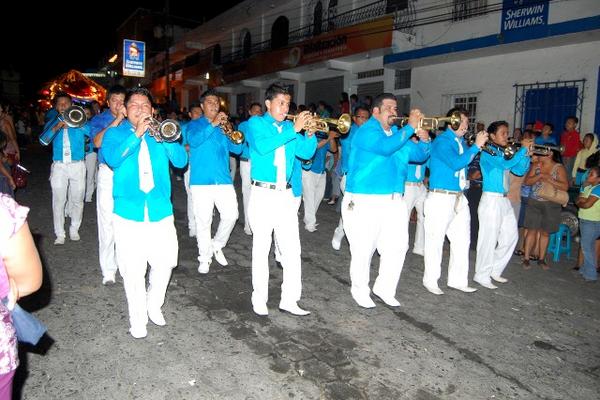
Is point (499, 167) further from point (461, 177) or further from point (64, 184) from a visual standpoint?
point (64, 184)

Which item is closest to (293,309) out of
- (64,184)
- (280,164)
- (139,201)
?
(280,164)

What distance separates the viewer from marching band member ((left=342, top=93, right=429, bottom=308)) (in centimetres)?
492

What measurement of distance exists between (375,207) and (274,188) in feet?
3.82

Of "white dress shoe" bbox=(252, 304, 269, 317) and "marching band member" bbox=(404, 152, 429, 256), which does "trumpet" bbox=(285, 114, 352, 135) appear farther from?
"marching band member" bbox=(404, 152, 429, 256)

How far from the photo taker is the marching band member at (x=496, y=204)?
19.1ft

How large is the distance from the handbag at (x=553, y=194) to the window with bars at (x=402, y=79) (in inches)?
393

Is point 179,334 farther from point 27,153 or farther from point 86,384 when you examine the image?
point 27,153

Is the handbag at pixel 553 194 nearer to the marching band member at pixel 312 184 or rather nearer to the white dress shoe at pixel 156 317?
the marching band member at pixel 312 184

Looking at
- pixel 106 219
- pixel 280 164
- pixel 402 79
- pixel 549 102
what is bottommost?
pixel 106 219

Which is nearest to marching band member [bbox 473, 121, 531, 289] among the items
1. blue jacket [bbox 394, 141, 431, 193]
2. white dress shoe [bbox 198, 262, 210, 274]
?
blue jacket [bbox 394, 141, 431, 193]

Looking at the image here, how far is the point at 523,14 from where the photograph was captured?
1166 cm

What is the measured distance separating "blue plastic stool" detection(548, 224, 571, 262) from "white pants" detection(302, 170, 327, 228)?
13.4 feet

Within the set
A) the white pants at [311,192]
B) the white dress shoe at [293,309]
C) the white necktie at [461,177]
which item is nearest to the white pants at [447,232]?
the white necktie at [461,177]

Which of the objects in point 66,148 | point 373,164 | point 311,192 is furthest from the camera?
point 311,192
